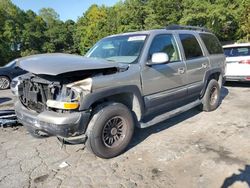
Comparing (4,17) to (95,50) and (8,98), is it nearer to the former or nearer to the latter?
(8,98)

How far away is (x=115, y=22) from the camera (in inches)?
1793

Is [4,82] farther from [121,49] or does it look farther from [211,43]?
[211,43]

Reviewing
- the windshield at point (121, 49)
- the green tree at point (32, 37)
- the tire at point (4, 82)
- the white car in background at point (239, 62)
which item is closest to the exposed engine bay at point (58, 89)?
the windshield at point (121, 49)

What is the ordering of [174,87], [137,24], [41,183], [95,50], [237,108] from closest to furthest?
[41,183], [174,87], [95,50], [237,108], [137,24]

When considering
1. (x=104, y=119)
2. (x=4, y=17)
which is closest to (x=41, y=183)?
(x=104, y=119)

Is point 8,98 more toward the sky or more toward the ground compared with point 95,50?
more toward the ground

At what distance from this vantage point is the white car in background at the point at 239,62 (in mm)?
8906

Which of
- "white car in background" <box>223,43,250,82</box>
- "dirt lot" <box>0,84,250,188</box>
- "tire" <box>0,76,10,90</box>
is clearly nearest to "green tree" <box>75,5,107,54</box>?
"tire" <box>0,76,10,90</box>

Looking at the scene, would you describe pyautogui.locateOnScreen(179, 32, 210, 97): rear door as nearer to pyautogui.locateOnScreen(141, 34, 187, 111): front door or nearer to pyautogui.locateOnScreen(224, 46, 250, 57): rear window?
pyautogui.locateOnScreen(141, 34, 187, 111): front door

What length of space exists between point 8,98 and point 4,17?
140 ft

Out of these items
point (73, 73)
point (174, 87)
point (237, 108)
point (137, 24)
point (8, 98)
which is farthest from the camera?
point (137, 24)

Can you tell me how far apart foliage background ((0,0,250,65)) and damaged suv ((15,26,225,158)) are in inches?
872

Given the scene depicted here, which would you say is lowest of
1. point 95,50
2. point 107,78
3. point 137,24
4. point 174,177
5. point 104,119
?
point 174,177

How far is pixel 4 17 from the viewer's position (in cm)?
4662
